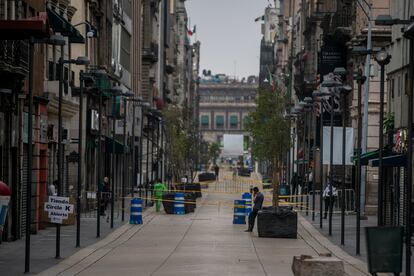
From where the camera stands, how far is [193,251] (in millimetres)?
40875

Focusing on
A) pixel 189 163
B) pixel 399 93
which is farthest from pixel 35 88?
pixel 189 163

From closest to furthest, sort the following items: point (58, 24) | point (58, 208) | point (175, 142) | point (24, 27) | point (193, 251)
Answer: point (24, 27)
point (58, 208)
point (193, 251)
point (58, 24)
point (175, 142)

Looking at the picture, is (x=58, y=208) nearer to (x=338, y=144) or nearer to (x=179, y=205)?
(x=338, y=144)

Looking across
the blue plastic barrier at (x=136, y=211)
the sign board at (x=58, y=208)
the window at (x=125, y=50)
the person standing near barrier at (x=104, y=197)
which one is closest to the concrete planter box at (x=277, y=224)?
the blue plastic barrier at (x=136, y=211)

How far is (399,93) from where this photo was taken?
5306cm

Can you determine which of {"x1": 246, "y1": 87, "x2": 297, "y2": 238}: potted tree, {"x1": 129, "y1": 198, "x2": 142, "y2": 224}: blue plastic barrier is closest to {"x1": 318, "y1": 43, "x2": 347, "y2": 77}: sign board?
{"x1": 246, "y1": 87, "x2": 297, "y2": 238}: potted tree

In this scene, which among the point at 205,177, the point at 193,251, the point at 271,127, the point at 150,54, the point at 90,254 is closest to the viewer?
the point at 90,254

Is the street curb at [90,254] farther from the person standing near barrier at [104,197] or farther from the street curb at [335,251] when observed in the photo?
the person standing near barrier at [104,197]

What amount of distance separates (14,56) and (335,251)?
1101 cm

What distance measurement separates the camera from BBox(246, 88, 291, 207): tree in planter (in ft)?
400

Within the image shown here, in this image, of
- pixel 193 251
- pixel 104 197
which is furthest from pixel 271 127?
pixel 193 251

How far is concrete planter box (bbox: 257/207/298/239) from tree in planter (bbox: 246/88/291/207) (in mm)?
64870

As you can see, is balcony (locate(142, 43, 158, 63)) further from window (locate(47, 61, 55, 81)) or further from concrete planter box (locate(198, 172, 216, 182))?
window (locate(47, 61, 55, 81))

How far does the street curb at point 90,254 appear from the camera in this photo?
111 ft
